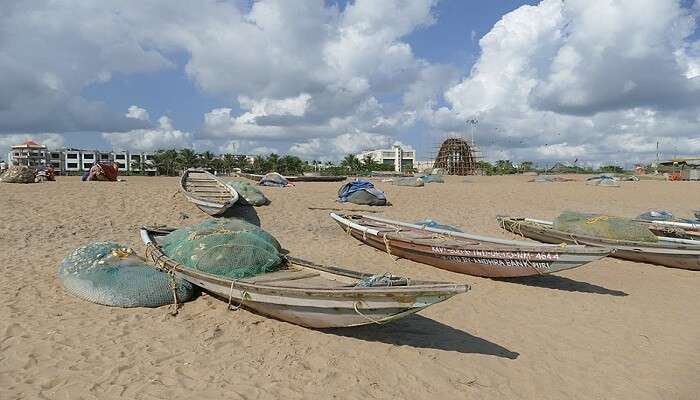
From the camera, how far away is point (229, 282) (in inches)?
238

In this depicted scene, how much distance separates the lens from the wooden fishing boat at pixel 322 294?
482 cm

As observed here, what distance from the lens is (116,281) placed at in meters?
6.84

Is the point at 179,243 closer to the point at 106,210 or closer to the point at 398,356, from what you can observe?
the point at 398,356

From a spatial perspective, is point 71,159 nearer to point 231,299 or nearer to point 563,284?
point 231,299

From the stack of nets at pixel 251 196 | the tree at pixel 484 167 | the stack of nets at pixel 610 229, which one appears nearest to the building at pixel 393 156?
the tree at pixel 484 167

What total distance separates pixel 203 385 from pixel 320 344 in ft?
4.77

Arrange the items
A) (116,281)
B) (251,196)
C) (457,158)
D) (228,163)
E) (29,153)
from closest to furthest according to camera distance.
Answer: (116,281)
(251,196)
(457,158)
(228,163)
(29,153)

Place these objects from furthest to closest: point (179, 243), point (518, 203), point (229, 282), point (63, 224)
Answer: point (518, 203), point (63, 224), point (179, 243), point (229, 282)

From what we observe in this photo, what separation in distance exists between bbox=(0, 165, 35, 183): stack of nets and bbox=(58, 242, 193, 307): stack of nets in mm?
16067

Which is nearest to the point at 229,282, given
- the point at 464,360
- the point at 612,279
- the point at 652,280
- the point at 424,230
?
the point at 464,360

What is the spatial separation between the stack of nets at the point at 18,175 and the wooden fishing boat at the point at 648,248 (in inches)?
805

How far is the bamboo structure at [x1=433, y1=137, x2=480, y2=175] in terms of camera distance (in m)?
65.2

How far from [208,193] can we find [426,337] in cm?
1287

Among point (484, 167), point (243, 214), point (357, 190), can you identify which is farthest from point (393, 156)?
point (243, 214)
